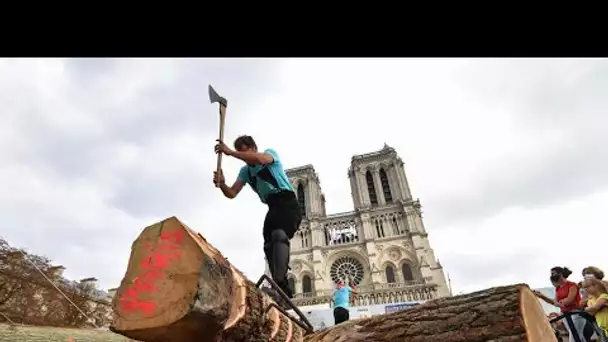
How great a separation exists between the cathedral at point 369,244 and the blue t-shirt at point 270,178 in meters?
31.7

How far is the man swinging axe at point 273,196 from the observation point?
7.53 feet

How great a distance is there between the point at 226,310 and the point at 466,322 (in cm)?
112

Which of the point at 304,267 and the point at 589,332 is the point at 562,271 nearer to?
the point at 589,332

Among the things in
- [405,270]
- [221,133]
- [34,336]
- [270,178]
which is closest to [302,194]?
[405,270]

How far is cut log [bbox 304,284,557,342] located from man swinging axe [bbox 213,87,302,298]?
0.66 meters

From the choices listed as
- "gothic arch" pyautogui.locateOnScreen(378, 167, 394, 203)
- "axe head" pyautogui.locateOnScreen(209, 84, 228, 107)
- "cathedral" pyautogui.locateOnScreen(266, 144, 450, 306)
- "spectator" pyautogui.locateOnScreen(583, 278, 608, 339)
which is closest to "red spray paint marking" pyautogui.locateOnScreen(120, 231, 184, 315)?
"axe head" pyautogui.locateOnScreen(209, 84, 228, 107)

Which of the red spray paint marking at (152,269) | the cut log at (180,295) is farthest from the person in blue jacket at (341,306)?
the red spray paint marking at (152,269)

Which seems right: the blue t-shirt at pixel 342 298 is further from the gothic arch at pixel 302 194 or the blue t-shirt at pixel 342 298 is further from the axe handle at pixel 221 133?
the gothic arch at pixel 302 194

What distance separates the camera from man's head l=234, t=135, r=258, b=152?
265 cm

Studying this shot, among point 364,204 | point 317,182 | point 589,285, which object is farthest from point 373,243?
point 589,285

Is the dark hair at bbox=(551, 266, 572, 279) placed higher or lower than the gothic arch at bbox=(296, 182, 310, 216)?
lower

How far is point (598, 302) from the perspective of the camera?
11.5ft

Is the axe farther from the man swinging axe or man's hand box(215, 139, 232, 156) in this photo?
man's hand box(215, 139, 232, 156)
